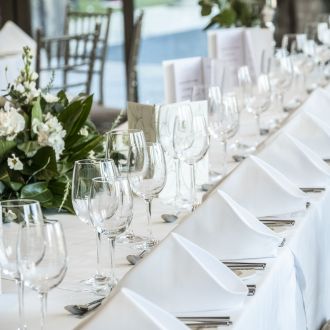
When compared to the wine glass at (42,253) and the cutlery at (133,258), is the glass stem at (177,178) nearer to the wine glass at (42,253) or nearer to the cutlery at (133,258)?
the cutlery at (133,258)

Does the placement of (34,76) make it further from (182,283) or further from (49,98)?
(182,283)

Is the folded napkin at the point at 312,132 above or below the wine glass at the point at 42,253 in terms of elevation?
below

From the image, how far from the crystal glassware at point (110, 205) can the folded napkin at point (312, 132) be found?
3.84 feet

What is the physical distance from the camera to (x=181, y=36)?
26.3 feet

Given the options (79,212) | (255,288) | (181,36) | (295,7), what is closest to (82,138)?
(79,212)

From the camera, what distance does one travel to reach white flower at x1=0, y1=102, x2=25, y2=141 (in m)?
2.10

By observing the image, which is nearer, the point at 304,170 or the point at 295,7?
the point at 304,170

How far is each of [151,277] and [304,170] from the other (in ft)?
3.07

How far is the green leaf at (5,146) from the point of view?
2.14 meters

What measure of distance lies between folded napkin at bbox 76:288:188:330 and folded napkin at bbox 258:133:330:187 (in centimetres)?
108

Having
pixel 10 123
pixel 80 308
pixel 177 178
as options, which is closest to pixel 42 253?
pixel 80 308

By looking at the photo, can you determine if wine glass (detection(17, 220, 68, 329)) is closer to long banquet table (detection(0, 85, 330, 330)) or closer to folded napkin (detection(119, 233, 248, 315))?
long banquet table (detection(0, 85, 330, 330))

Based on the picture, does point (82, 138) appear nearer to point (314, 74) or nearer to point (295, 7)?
point (314, 74)

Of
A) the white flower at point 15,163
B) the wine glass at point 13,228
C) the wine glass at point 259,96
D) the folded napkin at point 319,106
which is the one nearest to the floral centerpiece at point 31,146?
the white flower at point 15,163
